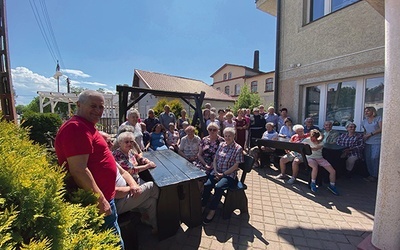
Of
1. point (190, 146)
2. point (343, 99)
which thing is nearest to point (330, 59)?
point (343, 99)

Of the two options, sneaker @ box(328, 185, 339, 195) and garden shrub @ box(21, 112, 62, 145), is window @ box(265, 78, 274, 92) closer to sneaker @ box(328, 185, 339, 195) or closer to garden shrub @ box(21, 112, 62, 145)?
sneaker @ box(328, 185, 339, 195)

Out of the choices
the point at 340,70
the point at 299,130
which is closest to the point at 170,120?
the point at 299,130

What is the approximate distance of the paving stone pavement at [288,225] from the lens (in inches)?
88.2

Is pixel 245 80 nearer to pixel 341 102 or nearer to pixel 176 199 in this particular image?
pixel 341 102

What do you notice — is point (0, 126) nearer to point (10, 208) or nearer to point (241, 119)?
point (10, 208)

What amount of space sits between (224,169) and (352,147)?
3356mm

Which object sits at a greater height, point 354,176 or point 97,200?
point 97,200

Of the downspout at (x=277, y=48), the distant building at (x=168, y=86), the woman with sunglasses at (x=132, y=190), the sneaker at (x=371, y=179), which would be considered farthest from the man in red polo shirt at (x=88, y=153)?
the distant building at (x=168, y=86)

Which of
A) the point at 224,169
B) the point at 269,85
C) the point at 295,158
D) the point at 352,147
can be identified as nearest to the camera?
the point at 224,169

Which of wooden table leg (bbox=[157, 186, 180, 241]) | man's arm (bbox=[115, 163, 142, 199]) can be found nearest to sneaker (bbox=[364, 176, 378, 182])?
wooden table leg (bbox=[157, 186, 180, 241])

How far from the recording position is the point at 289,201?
328cm

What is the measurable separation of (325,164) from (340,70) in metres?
2.90

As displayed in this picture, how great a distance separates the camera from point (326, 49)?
5340mm

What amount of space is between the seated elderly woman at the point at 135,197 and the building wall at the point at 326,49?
5474 mm
